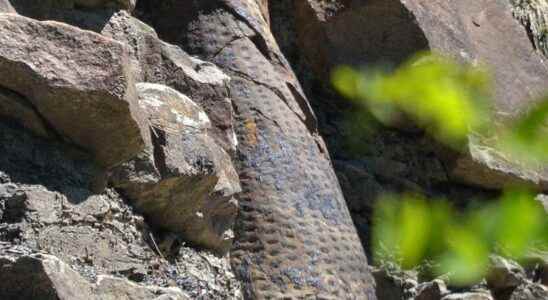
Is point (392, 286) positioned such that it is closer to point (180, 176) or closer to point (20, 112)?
point (180, 176)

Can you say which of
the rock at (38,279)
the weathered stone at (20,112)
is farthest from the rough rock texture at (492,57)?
the rock at (38,279)

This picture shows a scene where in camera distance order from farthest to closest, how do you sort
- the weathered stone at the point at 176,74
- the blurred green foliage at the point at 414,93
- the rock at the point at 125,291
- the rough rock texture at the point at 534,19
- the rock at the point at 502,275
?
the rough rock texture at the point at 534,19 → the blurred green foliage at the point at 414,93 → the rock at the point at 502,275 → the weathered stone at the point at 176,74 → the rock at the point at 125,291

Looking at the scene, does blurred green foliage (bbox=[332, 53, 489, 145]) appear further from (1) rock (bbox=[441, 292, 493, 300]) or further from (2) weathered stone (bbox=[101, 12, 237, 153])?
(2) weathered stone (bbox=[101, 12, 237, 153])

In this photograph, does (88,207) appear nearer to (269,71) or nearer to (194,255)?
(194,255)

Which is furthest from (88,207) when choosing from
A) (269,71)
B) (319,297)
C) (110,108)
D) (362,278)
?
(269,71)

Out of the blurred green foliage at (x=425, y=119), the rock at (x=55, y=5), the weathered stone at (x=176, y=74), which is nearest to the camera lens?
the rock at (x=55, y=5)

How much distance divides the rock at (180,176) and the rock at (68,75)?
0.18 meters

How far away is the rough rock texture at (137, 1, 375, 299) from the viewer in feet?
Result: 8.86

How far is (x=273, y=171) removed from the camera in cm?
290

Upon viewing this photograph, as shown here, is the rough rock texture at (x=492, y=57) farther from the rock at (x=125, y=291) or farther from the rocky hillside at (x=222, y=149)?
the rock at (x=125, y=291)

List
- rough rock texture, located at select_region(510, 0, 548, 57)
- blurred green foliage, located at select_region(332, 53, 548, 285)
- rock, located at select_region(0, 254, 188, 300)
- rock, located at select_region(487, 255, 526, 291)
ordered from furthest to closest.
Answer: rough rock texture, located at select_region(510, 0, 548, 57)
rock, located at select_region(487, 255, 526, 291)
blurred green foliage, located at select_region(332, 53, 548, 285)
rock, located at select_region(0, 254, 188, 300)

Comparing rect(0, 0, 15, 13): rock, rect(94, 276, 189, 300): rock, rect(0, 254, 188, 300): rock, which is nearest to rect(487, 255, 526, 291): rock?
rect(94, 276, 189, 300): rock

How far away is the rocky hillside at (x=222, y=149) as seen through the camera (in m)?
1.96

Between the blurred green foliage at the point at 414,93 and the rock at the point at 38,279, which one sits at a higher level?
the rock at the point at 38,279
